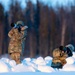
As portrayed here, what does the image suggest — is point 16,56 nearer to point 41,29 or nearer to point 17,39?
point 17,39

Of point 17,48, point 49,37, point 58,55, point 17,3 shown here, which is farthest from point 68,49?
point 17,3

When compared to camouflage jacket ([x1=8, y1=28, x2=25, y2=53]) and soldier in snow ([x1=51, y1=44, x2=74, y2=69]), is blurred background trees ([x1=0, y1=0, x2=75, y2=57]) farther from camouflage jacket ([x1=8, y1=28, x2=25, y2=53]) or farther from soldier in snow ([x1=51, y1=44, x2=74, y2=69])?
soldier in snow ([x1=51, y1=44, x2=74, y2=69])

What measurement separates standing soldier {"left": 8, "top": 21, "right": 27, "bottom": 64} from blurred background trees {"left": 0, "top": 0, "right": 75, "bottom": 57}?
17.9 m

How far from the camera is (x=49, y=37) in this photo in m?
30.0

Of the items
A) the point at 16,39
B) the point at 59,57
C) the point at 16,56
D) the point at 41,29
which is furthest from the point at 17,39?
the point at 41,29

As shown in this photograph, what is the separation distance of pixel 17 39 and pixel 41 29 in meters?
19.1

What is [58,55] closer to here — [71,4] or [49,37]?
[49,37]

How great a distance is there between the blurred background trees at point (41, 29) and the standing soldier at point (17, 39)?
58.7ft

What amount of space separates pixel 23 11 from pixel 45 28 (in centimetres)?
288

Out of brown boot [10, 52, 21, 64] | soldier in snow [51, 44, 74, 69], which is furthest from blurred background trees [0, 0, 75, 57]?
soldier in snow [51, 44, 74, 69]

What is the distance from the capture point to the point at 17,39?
1087 cm

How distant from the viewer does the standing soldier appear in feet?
35.5

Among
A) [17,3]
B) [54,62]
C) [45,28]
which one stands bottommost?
[54,62]

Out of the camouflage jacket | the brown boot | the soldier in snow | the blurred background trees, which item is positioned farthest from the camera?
the blurred background trees
